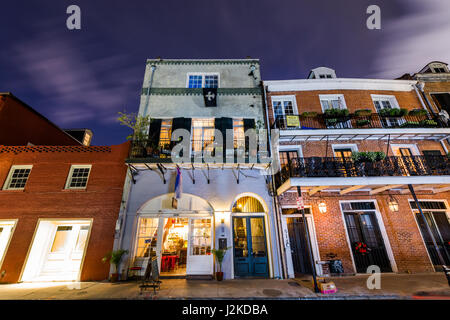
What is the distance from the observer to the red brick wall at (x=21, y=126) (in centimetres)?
1005

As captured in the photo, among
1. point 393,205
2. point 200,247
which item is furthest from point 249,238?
point 393,205

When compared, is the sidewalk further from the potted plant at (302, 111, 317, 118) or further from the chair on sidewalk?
the potted plant at (302, 111, 317, 118)

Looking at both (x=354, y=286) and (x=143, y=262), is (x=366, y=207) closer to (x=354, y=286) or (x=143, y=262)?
(x=354, y=286)

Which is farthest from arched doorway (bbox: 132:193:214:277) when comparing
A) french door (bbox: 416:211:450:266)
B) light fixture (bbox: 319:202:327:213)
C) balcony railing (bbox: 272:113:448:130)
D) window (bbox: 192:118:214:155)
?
french door (bbox: 416:211:450:266)

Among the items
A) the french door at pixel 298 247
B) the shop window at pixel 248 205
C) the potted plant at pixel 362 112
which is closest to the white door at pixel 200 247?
the shop window at pixel 248 205

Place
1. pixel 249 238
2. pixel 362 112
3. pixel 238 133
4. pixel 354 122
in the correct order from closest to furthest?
pixel 249 238
pixel 362 112
pixel 238 133
pixel 354 122

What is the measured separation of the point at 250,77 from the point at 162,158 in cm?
800

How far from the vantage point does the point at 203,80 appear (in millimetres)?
11836

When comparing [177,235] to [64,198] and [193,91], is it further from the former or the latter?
[193,91]

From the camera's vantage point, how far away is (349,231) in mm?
8867

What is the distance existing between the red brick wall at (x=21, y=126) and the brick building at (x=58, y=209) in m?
0.60

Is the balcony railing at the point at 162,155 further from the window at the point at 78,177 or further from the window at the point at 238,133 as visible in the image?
the window at the point at 78,177

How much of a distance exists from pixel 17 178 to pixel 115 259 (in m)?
7.05

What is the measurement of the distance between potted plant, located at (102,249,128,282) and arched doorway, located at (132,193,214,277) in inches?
27.1
